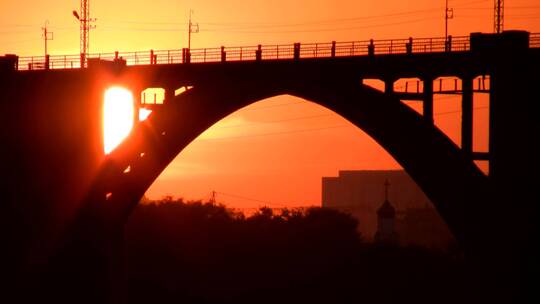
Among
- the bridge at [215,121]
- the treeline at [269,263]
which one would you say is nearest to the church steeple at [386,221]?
the treeline at [269,263]

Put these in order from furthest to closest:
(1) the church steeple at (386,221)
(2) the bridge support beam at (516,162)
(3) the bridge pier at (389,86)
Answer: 1. (1) the church steeple at (386,221)
2. (3) the bridge pier at (389,86)
3. (2) the bridge support beam at (516,162)

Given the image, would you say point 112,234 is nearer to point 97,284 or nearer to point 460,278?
point 97,284

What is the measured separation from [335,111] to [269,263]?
4708 cm

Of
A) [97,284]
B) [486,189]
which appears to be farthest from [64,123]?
[486,189]

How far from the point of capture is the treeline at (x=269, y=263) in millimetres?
103875

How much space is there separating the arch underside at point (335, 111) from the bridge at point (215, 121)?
5cm

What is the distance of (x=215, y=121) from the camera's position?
239ft

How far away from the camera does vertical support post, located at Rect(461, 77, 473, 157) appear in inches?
2419

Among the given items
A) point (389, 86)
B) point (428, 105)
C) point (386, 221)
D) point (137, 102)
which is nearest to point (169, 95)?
point (137, 102)

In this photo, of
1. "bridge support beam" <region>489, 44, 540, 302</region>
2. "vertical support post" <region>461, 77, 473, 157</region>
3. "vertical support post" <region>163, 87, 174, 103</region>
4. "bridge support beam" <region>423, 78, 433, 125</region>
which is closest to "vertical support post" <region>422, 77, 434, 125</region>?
"bridge support beam" <region>423, 78, 433, 125</region>

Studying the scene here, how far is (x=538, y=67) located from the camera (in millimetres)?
61531

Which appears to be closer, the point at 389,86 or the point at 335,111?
the point at 389,86

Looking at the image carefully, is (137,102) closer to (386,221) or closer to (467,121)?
(467,121)

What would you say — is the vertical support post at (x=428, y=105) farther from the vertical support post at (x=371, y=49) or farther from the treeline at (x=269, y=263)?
the treeline at (x=269, y=263)
